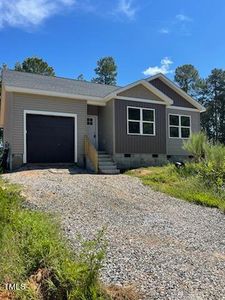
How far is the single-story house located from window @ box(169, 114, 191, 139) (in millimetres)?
1025

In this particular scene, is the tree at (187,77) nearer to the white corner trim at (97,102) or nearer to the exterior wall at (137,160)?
the exterior wall at (137,160)

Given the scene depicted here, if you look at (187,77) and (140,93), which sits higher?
(187,77)

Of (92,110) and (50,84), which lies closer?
(50,84)

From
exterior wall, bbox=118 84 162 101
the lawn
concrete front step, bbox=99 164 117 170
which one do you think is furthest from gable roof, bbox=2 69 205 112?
the lawn

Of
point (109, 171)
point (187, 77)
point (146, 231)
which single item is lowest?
point (146, 231)

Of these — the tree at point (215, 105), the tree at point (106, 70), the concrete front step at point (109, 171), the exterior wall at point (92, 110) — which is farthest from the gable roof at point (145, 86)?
the tree at point (106, 70)

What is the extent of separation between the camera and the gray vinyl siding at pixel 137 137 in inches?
635

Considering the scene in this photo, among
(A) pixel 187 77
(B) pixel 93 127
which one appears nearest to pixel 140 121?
(B) pixel 93 127

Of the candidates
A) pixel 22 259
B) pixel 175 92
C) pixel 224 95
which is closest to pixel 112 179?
pixel 22 259

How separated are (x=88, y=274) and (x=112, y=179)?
347 inches

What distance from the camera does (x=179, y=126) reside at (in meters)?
19.9

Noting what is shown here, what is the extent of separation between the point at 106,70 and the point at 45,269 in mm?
43240

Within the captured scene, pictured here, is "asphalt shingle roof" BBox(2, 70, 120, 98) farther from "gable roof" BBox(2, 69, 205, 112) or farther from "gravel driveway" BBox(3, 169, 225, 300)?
"gravel driveway" BBox(3, 169, 225, 300)

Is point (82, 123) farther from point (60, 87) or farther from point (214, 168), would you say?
point (214, 168)
